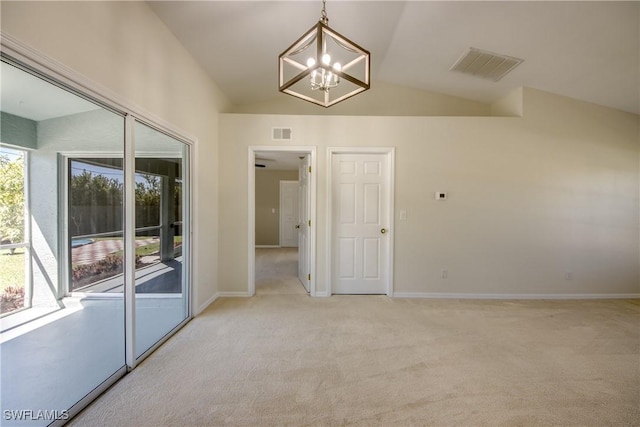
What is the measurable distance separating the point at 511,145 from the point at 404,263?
219cm


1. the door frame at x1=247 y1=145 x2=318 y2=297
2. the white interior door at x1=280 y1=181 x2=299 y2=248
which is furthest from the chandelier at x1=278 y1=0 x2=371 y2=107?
the white interior door at x1=280 y1=181 x2=299 y2=248

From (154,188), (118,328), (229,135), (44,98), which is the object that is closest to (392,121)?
(229,135)

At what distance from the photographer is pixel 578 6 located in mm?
2158

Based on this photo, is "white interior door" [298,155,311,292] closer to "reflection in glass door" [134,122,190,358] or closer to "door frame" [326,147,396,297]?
"door frame" [326,147,396,297]

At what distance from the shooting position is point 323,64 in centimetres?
137

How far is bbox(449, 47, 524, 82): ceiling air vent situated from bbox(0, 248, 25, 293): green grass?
14.4 ft

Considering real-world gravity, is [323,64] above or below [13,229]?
above

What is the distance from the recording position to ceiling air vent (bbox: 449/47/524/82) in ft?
9.61

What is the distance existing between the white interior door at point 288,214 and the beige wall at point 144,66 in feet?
13.9

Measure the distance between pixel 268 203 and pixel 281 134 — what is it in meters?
4.57

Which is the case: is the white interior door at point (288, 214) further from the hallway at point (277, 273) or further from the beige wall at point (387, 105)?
the beige wall at point (387, 105)

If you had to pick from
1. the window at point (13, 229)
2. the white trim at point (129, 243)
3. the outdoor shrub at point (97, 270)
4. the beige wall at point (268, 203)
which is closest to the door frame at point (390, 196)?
the white trim at point (129, 243)

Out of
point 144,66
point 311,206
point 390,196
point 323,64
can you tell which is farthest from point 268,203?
point 323,64

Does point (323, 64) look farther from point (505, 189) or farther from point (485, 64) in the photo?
point (505, 189)
